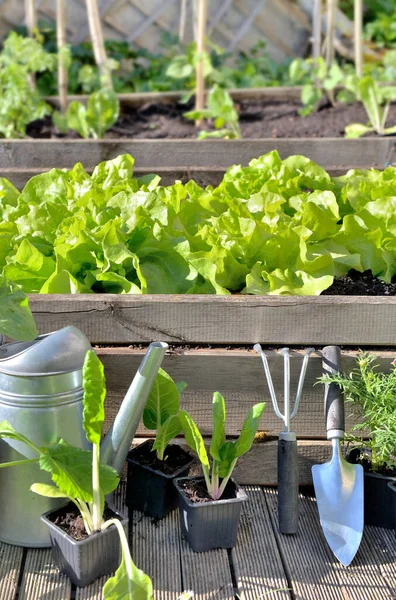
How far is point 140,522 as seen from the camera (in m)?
2.03

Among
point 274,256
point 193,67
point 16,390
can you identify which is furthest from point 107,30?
point 16,390

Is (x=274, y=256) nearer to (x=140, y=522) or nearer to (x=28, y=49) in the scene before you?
(x=140, y=522)

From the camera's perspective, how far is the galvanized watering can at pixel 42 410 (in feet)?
5.97

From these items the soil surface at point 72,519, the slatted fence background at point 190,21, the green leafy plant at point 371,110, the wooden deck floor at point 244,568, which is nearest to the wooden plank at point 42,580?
the wooden deck floor at point 244,568

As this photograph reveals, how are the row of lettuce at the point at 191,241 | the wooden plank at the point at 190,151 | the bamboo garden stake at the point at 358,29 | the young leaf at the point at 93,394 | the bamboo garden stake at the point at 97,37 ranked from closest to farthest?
the young leaf at the point at 93,394
the row of lettuce at the point at 191,241
the wooden plank at the point at 190,151
the bamboo garden stake at the point at 97,37
the bamboo garden stake at the point at 358,29

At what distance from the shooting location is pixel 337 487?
1.99 meters

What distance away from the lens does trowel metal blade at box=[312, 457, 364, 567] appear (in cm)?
190

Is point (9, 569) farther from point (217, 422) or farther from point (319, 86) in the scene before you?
point (319, 86)

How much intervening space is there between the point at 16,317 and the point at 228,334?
588 millimetres

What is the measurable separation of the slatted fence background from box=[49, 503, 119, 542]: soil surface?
530 centimetres

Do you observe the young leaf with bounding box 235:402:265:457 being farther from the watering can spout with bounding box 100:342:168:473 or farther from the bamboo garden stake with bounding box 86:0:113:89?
the bamboo garden stake with bounding box 86:0:113:89

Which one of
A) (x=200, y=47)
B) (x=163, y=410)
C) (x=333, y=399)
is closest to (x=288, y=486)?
(x=333, y=399)

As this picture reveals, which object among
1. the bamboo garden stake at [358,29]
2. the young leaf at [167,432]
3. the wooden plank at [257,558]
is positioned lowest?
the wooden plank at [257,558]

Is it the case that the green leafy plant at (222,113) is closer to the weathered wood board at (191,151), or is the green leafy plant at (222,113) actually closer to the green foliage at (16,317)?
the weathered wood board at (191,151)
